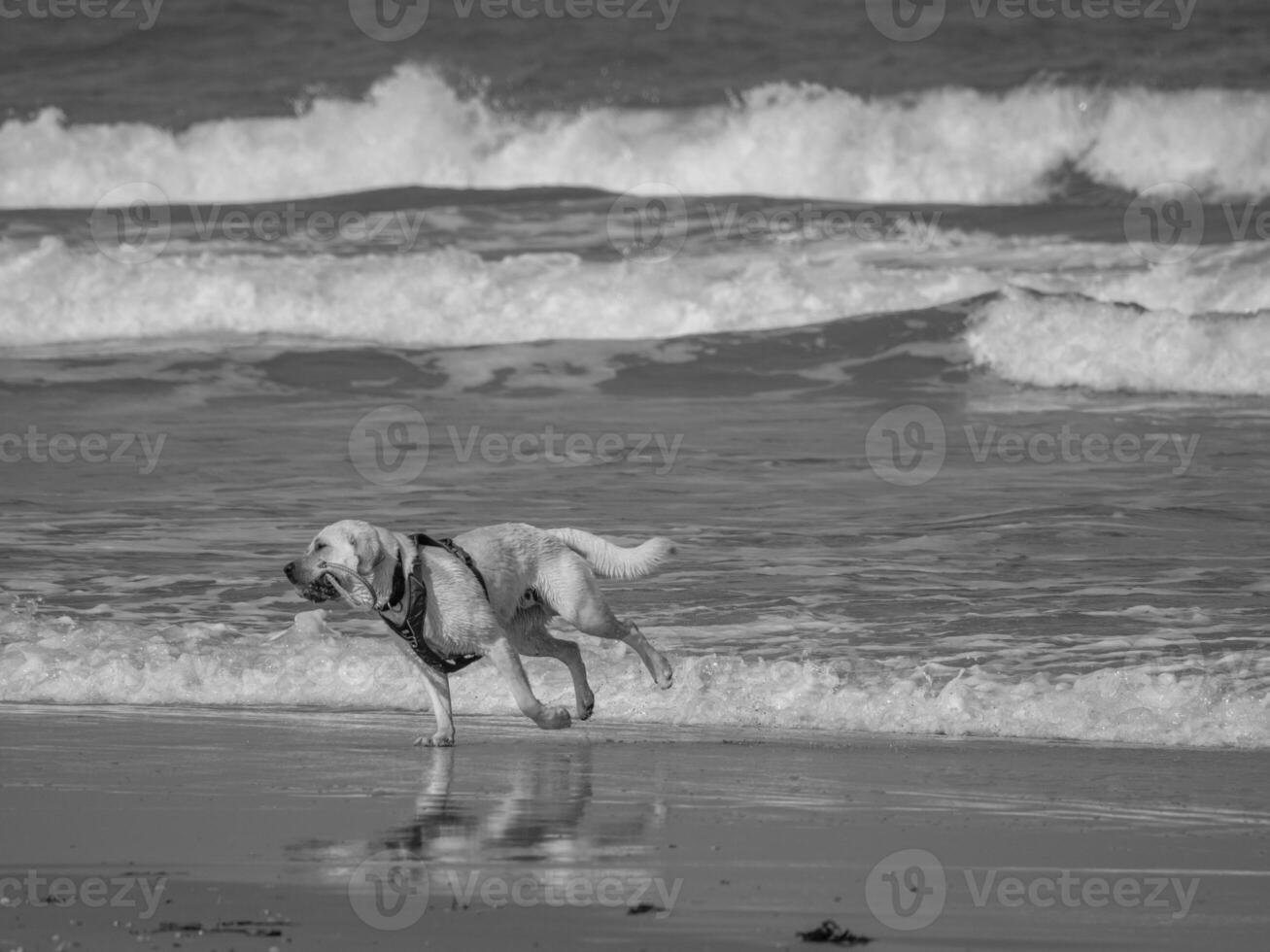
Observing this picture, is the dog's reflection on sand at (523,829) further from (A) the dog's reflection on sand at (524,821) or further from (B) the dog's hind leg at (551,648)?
(B) the dog's hind leg at (551,648)

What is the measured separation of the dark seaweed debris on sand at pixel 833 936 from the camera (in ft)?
15.2

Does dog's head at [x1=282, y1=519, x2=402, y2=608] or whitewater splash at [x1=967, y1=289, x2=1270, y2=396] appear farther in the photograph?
whitewater splash at [x1=967, y1=289, x2=1270, y2=396]

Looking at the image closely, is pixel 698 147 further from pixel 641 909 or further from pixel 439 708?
pixel 641 909

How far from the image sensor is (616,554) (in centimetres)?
848

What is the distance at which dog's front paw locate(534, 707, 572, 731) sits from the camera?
7.64 m

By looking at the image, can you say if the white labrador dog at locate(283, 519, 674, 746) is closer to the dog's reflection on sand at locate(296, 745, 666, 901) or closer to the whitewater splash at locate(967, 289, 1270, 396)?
the dog's reflection on sand at locate(296, 745, 666, 901)

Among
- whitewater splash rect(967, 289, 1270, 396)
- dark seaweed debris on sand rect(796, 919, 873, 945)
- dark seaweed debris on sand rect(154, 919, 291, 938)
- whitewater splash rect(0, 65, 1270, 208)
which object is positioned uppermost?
whitewater splash rect(0, 65, 1270, 208)

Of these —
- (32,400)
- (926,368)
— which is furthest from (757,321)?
(32,400)

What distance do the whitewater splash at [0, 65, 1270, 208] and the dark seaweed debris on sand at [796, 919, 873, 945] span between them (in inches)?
943

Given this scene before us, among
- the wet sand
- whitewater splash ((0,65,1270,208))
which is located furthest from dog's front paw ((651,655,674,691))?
whitewater splash ((0,65,1270,208))

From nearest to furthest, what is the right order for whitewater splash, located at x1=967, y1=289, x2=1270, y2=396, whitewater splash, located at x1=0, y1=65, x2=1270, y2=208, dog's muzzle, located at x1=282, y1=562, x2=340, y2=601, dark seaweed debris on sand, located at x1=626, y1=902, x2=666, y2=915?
dark seaweed debris on sand, located at x1=626, y1=902, x2=666, y2=915, dog's muzzle, located at x1=282, y1=562, x2=340, y2=601, whitewater splash, located at x1=967, y1=289, x2=1270, y2=396, whitewater splash, located at x1=0, y1=65, x2=1270, y2=208

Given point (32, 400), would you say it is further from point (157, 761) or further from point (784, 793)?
point (784, 793)

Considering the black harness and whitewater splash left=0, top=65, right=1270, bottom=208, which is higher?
whitewater splash left=0, top=65, right=1270, bottom=208

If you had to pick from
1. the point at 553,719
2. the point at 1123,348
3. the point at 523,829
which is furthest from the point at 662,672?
the point at 1123,348
